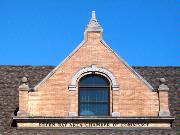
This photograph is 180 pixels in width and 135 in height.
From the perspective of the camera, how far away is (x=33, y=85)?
27.5 meters

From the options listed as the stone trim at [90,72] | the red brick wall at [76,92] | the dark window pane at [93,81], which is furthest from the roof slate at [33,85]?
the dark window pane at [93,81]

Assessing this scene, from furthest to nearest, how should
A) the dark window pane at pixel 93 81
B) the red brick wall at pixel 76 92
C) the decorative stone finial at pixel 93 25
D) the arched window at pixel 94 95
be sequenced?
the decorative stone finial at pixel 93 25 < the dark window pane at pixel 93 81 < the arched window at pixel 94 95 < the red brick wall at pixel 76 92

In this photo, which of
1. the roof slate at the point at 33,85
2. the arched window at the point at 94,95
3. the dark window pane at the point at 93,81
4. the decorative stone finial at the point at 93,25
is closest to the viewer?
the roof slate at the point at 33,85

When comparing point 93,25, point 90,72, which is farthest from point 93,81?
point 93,25

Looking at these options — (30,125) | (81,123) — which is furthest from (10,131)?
(81,123)

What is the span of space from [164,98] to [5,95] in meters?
8.02

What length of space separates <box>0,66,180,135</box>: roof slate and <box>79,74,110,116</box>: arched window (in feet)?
3.63

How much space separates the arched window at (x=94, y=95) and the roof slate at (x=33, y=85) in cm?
111

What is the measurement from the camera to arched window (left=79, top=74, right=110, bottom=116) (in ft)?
81.5

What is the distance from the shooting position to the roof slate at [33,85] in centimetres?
2406

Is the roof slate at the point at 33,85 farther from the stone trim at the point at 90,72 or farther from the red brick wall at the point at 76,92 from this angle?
the stone trim at the point at 90,72

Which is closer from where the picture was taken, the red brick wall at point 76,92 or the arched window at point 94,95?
the red brick wall at point 76,92

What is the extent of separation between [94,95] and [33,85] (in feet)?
12.9

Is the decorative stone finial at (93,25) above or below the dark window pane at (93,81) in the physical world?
above
